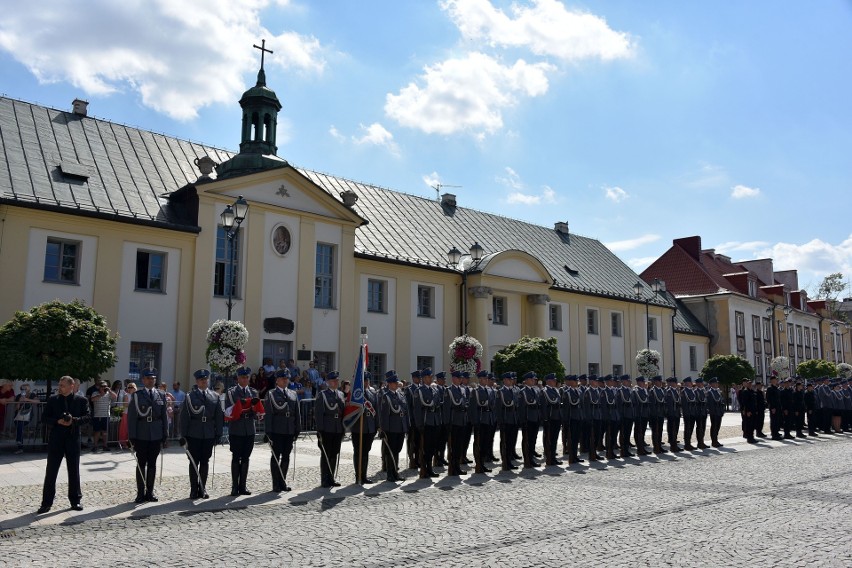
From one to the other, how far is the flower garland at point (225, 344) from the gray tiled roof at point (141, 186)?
A: 4656 mm

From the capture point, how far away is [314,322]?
85.4ft

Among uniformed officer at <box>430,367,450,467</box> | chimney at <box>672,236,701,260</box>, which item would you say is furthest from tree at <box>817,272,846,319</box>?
uniformed officer at <box>430,367,450,467</box>

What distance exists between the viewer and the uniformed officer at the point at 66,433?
31.6 ft

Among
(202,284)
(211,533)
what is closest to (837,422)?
(202,284)

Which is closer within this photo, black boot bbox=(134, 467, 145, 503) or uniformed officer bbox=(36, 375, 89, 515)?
uniformed officer bbox=(36, 375, 89, 515)

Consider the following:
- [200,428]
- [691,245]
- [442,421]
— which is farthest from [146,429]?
[691,245]

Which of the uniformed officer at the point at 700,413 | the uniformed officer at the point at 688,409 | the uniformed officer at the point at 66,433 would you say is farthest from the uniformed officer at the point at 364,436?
the uniformed officer at the point at 700,413

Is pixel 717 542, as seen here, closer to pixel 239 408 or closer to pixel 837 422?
pixel 239 408

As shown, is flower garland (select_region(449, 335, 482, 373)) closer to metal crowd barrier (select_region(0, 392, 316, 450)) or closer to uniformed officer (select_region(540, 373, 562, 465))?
uniformed officer (select_region(540, 373, 562, 465))

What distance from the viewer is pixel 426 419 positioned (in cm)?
1375

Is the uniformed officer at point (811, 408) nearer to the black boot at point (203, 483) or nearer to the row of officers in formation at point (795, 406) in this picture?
the row of officers in formation at point (795, 406)

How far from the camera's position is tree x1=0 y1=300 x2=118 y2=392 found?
15891 millimetres

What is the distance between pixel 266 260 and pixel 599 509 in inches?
679

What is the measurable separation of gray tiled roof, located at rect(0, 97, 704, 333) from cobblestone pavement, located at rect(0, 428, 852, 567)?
491 inches
